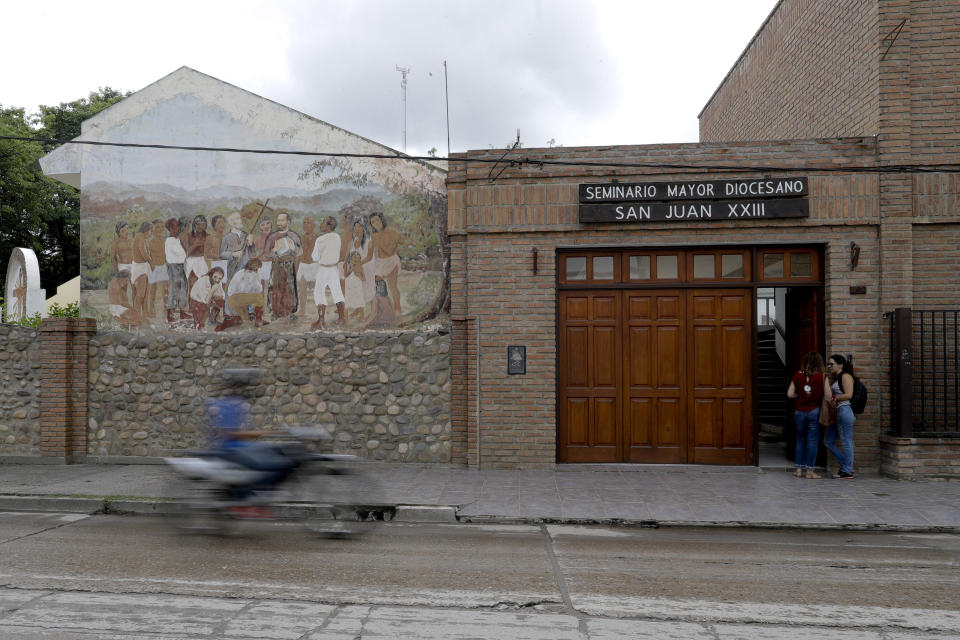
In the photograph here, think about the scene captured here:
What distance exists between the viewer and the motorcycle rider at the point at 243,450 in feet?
23.1

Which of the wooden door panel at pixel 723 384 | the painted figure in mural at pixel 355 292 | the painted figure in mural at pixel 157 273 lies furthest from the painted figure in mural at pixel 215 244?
the wooden door panel at pixel 723 384

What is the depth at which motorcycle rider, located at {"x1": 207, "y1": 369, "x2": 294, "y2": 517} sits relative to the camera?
7035mm

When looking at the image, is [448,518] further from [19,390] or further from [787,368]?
[19,390]

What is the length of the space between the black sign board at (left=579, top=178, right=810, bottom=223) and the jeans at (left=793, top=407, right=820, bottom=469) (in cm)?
296

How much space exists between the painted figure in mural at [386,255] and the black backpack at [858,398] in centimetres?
692

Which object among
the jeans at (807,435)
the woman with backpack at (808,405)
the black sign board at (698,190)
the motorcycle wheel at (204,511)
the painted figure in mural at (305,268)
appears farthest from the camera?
the painted figure in mural at (305,268)

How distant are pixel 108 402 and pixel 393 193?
5.95 m

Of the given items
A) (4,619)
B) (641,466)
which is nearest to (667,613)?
(4,619)

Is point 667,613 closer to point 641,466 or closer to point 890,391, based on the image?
point 641,466

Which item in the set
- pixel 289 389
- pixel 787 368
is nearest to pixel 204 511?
pixel 289 389

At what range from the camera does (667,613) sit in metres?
4.83

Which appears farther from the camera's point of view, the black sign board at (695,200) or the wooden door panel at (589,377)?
the wooden door panel at (589,377)

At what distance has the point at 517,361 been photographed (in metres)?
10.8

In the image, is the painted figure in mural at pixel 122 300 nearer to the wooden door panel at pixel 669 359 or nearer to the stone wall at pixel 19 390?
the stone wall at pixel 19 390
